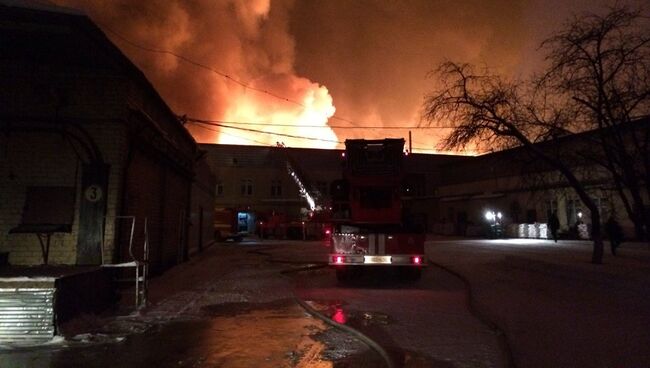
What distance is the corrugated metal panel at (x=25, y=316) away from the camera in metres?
6.34

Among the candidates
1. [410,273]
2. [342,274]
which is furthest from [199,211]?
[410,273]

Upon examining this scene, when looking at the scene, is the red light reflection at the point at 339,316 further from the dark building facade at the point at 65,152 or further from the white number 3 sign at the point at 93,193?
the white number 3 sign at the point at 93,193

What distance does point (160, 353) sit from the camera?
5945 mm

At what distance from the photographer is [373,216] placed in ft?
44.4

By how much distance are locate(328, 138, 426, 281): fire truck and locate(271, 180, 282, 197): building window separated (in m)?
40.6

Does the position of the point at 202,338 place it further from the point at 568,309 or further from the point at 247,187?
the point at 247,187

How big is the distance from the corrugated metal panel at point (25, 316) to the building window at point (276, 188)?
4797 cm

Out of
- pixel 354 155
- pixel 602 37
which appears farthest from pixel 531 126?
pixel 354 155

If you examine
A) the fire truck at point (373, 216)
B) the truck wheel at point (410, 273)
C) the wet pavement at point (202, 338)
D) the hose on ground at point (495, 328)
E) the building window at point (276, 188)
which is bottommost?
the wet pavement at point (202, 338)

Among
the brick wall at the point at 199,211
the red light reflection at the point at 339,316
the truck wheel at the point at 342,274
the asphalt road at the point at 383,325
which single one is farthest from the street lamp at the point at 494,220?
the red light reflection at the point at 339,316

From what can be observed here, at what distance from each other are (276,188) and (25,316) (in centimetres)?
4822

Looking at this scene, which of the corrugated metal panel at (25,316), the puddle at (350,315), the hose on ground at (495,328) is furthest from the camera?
the puddle at (350,315)

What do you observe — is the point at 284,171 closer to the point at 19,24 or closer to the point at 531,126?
the point at 531,126

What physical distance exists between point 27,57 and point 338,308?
7.54 m
